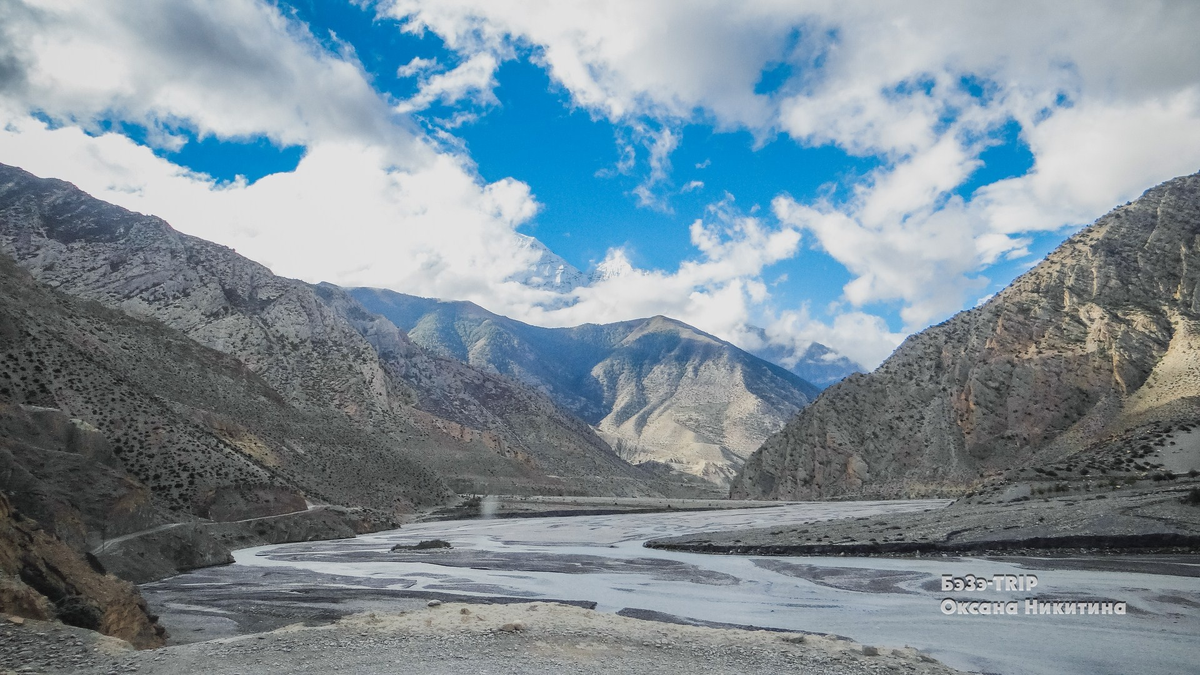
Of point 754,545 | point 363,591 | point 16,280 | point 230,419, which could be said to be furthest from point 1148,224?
point 16,280

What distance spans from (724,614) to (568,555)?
17.0 metres

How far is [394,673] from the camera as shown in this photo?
909 cm

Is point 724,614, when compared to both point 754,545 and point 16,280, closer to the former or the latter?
point 754,545

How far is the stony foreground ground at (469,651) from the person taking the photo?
8.97m

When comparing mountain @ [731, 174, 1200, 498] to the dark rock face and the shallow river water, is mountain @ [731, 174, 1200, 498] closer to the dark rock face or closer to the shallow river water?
the shallow river water

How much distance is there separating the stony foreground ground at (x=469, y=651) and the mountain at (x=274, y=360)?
4624cm

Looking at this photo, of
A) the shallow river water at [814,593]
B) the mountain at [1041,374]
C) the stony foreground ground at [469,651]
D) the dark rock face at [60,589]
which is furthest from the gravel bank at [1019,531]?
the mountain at [1041,374]

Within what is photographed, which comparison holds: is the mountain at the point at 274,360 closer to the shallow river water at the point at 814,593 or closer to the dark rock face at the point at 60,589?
the shallow river water at the point at 814,593

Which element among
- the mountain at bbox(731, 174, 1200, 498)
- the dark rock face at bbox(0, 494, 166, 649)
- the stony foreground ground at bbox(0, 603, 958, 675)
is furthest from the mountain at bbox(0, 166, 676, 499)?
the mountain at bbox(731, 174, 1200, 498)

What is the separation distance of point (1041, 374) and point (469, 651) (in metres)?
69.1

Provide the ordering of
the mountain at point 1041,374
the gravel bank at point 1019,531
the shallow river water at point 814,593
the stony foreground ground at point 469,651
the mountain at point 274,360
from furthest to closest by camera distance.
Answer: the mountain at point 274,360
the mountain at point 1041,374
the gravel bank at point 1019,531
the shallow river water at point 814,593
the stony foreground ground at point 469,651

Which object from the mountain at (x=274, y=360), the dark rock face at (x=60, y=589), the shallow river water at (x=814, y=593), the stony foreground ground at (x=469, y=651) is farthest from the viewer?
the mountain at (x=274, y=360)

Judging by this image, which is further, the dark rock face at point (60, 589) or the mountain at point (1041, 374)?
the mountain at point (1041, 374)

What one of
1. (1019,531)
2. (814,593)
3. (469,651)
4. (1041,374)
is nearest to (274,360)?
(814,593)
